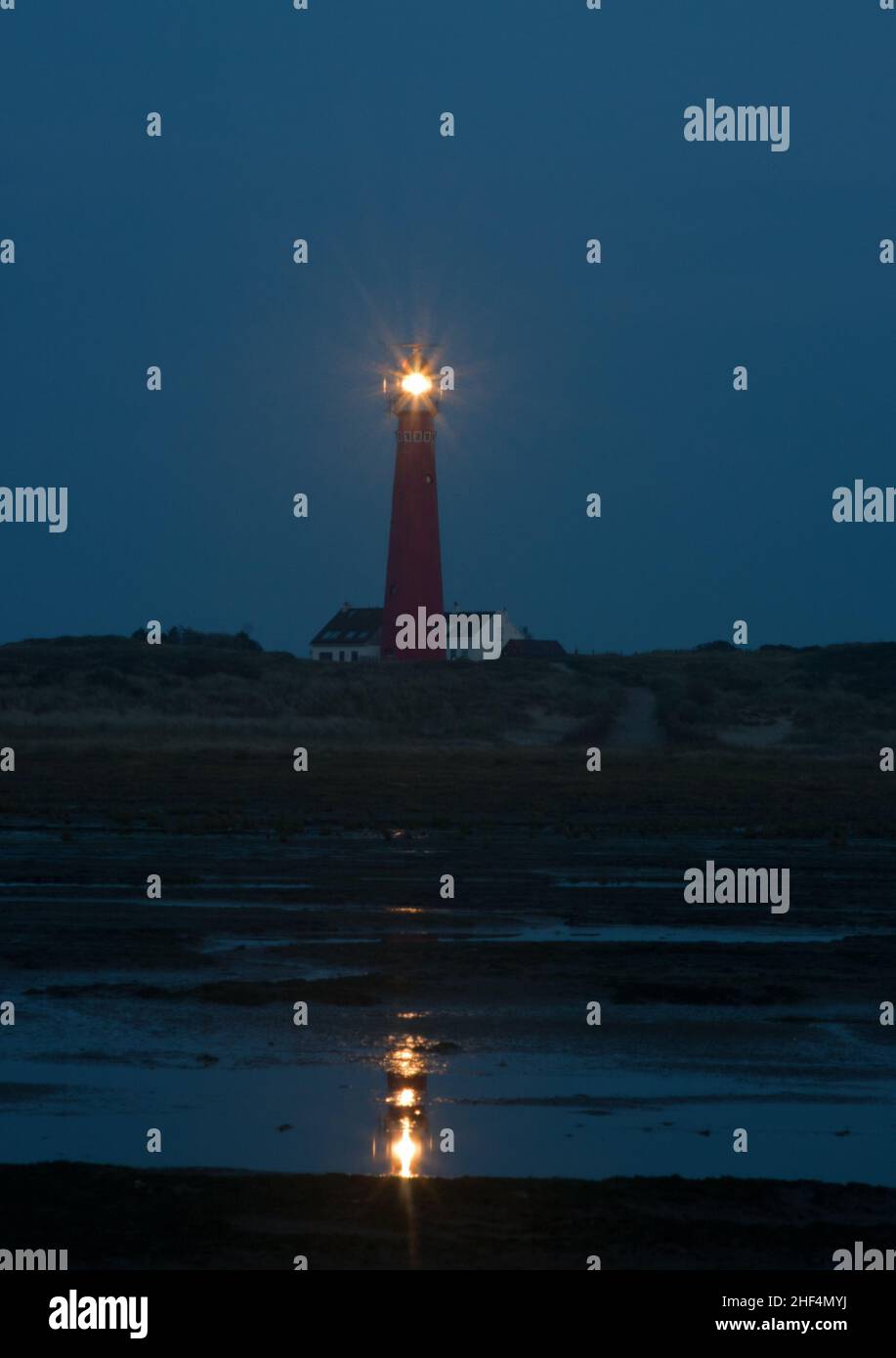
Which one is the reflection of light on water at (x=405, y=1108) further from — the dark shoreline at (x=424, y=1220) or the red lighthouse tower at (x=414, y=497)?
the red lighthouse tower at (x=414, y=497)

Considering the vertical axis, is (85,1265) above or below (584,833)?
below

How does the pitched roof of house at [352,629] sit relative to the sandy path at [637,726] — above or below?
above

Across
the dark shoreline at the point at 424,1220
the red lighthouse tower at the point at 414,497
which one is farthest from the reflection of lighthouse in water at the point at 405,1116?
the red lighthouse tower at the point at 414,497

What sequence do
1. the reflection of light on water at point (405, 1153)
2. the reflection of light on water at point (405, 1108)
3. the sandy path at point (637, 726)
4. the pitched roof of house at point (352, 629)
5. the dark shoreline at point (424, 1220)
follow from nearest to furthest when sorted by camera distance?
the dark shoreline at point (424, 1220), the reflection of light on water at point (405, 1153), the reflection of light on water at point (405, 1108), the sandy path at point (637, 726), the pitched roof of house at point (352, 629)

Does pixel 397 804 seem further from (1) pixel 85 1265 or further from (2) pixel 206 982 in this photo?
(1) pixel 85 1265

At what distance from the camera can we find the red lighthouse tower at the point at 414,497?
2982 inches

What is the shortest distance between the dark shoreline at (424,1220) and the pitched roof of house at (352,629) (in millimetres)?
100812

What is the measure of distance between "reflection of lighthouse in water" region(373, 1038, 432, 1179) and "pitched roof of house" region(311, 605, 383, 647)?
319 ft

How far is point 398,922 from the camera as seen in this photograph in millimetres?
20672

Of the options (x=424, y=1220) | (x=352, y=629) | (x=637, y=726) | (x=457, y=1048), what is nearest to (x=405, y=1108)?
(x=457, y=1048)

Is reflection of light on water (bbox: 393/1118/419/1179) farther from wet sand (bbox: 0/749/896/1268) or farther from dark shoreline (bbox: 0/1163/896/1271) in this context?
dark shoreline (bbox: 0/1163/896/1271)
